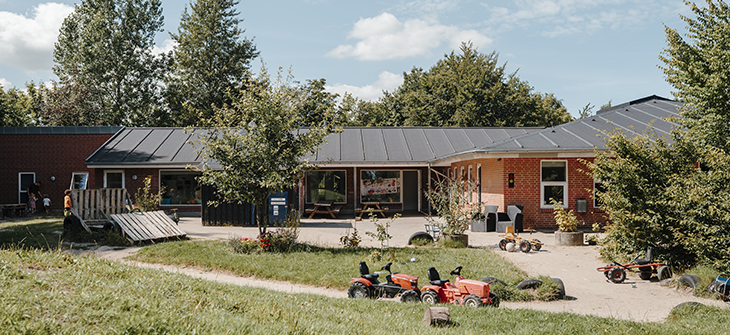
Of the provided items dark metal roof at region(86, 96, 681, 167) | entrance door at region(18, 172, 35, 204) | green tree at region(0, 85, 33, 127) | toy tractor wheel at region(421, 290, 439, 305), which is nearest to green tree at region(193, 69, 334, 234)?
dark metal roof at region(86, 96, 681, 167)

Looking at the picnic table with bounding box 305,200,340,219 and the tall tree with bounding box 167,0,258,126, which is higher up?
the tall tree with bounding box 167,0,258,126

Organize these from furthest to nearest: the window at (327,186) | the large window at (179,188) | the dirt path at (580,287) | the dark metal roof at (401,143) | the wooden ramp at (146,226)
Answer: the window at (327,186) → the dark metal roof at (401,143) → the large window at (179,188) → the wooden ramp at (146,226) → the dirt path at (580,287)

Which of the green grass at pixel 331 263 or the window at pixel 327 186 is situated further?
the window at pixel 327 186

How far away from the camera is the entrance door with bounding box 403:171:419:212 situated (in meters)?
A: 24.5

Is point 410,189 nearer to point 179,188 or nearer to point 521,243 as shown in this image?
point 179,188

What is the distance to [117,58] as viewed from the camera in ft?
112

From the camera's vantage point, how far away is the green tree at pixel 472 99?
1412 inches

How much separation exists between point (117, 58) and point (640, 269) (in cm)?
3691

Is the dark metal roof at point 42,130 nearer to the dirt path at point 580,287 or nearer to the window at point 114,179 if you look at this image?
the window at point 114,179

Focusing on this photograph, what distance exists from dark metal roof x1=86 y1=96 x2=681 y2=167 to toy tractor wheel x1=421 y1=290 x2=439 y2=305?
8207mm

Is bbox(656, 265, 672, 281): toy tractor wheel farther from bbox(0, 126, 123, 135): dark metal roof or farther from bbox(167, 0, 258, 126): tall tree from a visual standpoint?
bbox(167, 0, 258, 126): tall tree

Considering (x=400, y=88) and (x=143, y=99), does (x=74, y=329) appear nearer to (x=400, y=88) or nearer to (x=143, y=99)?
(x=143, y=99)

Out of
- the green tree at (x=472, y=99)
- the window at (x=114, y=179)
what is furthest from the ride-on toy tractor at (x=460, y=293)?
the green tree at (x=472, y=99)

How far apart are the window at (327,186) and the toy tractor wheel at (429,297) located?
51.1ft
